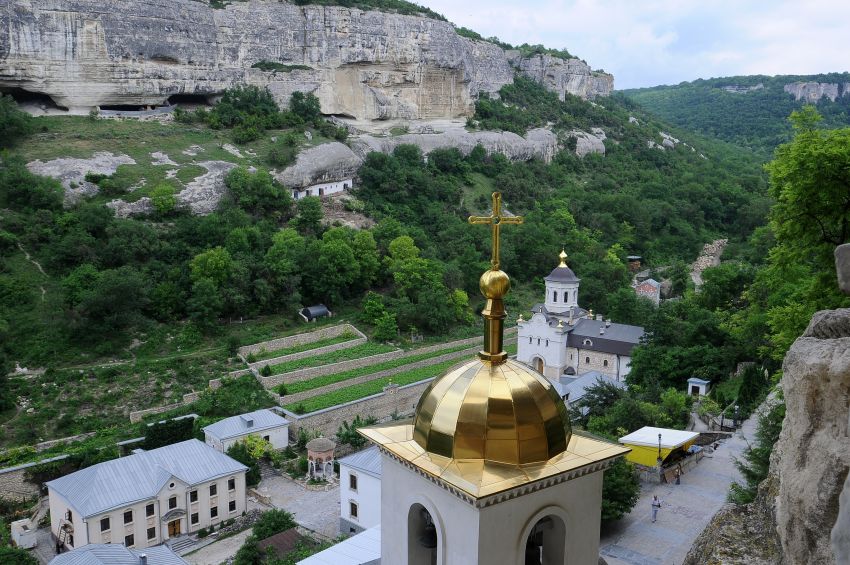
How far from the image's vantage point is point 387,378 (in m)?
24.5

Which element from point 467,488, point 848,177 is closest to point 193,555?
point 467,488

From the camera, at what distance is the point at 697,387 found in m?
20.4

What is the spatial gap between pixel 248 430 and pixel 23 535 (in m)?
5.90

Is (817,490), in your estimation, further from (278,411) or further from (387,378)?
(387,378)

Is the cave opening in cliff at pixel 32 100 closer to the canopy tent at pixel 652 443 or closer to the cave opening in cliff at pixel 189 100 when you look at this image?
the cave opening in cliff at pixel 189 100

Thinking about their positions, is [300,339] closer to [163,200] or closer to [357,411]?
[357,411]

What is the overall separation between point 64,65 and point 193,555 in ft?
97.4

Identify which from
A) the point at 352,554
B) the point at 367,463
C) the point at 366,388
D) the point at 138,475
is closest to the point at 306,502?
the point at 367,463

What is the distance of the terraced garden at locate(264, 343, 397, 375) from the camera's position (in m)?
23.5

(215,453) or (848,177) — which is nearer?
(848,177)

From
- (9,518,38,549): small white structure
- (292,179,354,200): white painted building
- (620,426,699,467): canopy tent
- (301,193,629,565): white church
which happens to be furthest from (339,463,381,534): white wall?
(292,179,354,200): white painted building

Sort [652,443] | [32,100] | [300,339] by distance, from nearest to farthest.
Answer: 1. [652,443]
2. [300,339]
3. [32,100]

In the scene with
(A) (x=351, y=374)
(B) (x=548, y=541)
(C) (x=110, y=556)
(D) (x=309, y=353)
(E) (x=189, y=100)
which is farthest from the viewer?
(E) (x=189, y=100)

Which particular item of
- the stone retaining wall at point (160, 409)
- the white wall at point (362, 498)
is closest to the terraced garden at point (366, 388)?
the stone retaining wall at point (160, 409)
